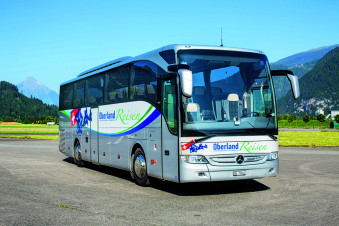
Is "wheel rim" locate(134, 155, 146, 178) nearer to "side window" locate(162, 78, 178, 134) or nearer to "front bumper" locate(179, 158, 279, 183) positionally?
"side window" locate(162, 78, 178, 134)

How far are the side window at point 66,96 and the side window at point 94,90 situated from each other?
2446 mm

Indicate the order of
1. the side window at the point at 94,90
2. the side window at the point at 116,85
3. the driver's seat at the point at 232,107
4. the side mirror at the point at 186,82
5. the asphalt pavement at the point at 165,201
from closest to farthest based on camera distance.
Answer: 1. the asphalt pavement at the point at 165,201
2. the side mirror at the point at 186,82
3. the driver's seat at the point at 232,107
4. the side window at the point at 116,85
5. the side window at the point at 94,90

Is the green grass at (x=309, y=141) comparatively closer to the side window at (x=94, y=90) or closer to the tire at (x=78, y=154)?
the tire at (x=78, y=154)

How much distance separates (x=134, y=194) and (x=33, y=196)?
2.10 m

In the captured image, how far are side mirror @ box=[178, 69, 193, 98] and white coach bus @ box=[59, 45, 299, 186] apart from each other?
18mm

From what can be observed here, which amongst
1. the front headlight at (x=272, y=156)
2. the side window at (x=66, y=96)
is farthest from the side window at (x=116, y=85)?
the side window at (x=66, y=96)

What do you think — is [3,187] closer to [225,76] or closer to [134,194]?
[134,194]

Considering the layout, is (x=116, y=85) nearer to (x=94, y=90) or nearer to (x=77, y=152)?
(x=94, y=90)

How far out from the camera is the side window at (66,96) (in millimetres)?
18056

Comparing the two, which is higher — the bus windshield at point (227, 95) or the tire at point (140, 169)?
the bus windshield at point (227, 95)

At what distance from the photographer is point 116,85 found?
12.9 metres

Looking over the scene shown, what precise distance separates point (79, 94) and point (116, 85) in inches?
170

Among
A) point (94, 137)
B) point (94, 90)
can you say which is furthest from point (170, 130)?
point (94, 90)

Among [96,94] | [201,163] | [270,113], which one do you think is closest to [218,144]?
[201,163]
